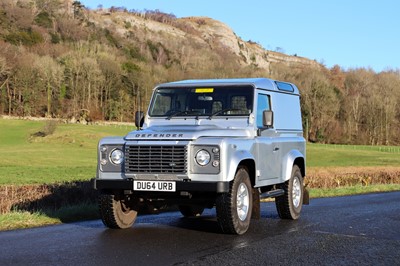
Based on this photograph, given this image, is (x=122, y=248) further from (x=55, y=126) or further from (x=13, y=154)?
(x=55, y=126)

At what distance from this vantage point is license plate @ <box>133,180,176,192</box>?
8.38 metres

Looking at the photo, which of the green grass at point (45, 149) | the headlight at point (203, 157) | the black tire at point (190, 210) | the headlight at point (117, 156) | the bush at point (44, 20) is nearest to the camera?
the headlight at point (203, 157)

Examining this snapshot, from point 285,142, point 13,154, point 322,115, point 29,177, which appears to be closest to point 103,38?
point 322,115

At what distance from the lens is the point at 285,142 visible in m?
11.0

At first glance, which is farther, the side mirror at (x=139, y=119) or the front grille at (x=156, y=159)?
the side mirror at (x=139, y=119)

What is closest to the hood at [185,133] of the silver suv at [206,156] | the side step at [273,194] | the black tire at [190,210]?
the silver suv at [206,156]

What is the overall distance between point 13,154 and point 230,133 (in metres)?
49.7

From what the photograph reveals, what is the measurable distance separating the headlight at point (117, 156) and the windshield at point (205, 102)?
1.59 meters

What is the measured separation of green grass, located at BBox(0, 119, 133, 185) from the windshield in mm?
22432

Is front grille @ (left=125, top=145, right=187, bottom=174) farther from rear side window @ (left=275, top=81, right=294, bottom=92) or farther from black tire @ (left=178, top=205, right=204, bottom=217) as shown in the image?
rear side window @ (left=275, top=81, right=294, bottom=92)

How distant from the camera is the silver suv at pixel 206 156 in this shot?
8391 mm

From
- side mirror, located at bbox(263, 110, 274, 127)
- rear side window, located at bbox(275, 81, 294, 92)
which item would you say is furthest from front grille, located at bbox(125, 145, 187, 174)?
rear side window, located at bbox(275, 81, 294, 92)

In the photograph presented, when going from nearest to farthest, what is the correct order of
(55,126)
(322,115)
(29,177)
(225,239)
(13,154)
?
1. (225,239)
2. (29,177)
3. (13,154)
4. (55,126)
5. (322,115)

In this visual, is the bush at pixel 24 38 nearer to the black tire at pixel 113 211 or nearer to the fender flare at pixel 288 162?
the fender flare at pixel 288 162
